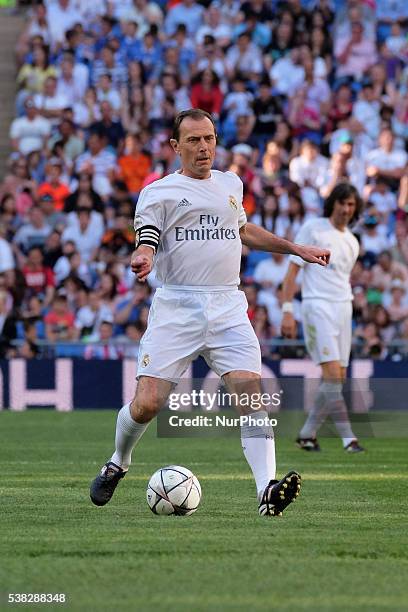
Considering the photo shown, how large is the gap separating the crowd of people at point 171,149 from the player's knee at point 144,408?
34.3 ft

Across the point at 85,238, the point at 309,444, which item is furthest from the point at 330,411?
the point at 85,238

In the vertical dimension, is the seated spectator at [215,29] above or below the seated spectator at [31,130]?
above

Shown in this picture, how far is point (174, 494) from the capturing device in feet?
28.1

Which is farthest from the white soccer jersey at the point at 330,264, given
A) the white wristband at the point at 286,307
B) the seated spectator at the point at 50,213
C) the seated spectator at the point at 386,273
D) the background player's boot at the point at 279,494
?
the seated spectator at the point at 50,213

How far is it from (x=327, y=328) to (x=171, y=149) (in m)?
8.90

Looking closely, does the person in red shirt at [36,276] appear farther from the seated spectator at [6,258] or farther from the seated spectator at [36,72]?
the seated spectator at [36,72]

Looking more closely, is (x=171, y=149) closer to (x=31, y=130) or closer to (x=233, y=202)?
(x=31, y=130)

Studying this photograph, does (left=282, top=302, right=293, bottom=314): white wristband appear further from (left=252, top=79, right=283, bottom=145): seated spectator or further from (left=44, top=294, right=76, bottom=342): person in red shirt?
(left=252, top=79, right=283, bottom=145): seated spectator

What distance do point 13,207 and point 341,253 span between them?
30.7 ft

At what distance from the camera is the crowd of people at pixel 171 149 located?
20.4 meters

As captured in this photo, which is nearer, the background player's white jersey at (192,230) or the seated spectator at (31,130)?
the background player's white jersey at (192,230)

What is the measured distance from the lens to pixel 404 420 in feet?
58.3

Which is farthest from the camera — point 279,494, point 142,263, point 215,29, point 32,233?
point 215,29

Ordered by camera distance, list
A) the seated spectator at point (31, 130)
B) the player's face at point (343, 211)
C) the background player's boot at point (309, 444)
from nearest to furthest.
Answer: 1. the player's face at point (343, 211)
2. the background player's boot at point (309, 444)
3. the seated spectator at point (31, 130)
